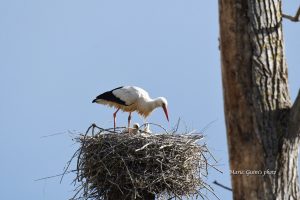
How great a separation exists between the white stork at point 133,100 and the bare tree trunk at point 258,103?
6.28 meters

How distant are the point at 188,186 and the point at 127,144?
86 centimetres

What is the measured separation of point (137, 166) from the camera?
7.52m

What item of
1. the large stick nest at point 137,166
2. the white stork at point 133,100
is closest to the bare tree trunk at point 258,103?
the large stick nest at point 137,166

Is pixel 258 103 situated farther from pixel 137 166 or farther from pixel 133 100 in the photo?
pixel 133 100

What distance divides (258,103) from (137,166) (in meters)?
3.82

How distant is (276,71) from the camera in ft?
13.0

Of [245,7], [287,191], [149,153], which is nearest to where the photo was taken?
[287,191]

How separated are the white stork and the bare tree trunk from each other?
6276 millimetres

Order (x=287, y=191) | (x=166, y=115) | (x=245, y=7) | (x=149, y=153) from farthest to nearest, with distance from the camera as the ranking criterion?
(x=166, y=115) → (x=149, y=153) → (x=245, y=7) → (x=287, y=191)

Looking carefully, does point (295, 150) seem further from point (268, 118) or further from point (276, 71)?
point (276, 71)

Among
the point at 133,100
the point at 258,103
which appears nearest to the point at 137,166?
the point at 133,100

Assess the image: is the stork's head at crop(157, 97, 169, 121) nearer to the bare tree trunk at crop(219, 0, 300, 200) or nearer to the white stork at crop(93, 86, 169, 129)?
the white stork at crop(93, 86, 169, 129)

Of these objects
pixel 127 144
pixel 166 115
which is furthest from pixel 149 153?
pixel 166 115

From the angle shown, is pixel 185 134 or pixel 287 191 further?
pixel 185 134
